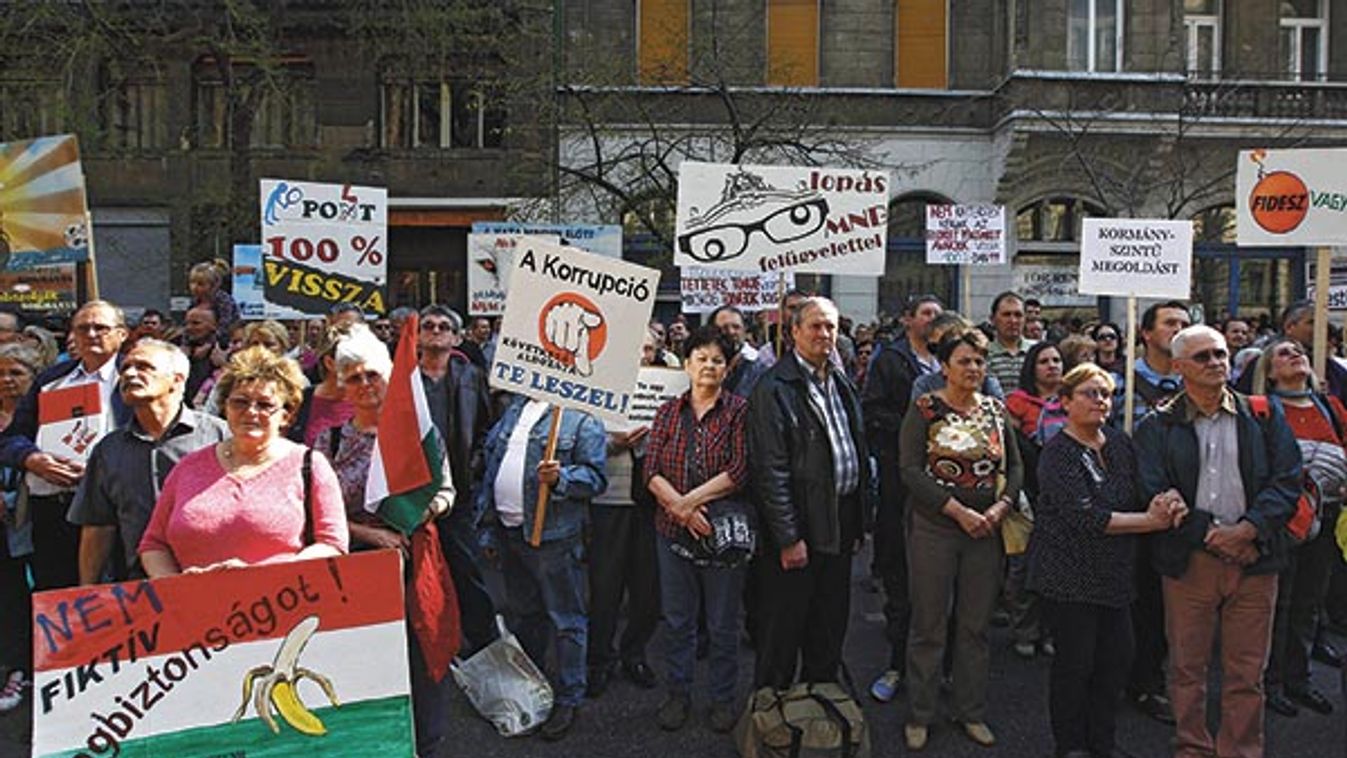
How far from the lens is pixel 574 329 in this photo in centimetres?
491

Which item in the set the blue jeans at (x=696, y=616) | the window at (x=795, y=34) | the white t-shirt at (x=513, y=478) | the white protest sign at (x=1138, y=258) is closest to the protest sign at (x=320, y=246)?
the white t-shirt at (x=513, y=478)

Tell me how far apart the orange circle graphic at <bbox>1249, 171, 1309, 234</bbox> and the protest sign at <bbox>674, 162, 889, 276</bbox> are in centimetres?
238

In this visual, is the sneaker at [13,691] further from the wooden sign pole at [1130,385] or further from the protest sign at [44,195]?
the wooden sign pole at [1130,385]

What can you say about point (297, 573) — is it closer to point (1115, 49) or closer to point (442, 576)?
point (442, 576)

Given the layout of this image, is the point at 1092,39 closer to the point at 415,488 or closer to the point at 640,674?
the point at 640,674

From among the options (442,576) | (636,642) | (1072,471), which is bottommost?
(636,642)

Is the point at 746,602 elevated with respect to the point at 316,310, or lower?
lower

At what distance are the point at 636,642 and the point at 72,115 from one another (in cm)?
1250

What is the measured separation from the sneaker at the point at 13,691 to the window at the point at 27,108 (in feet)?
46.5

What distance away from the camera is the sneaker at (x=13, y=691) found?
204 inches

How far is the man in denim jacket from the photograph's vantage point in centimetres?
498

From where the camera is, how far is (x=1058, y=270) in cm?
1892

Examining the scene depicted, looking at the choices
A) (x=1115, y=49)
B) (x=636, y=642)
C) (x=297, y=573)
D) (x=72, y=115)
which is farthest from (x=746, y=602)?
(x=1115, y=49)

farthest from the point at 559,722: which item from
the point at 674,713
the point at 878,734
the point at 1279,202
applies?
the point at 1279,202
